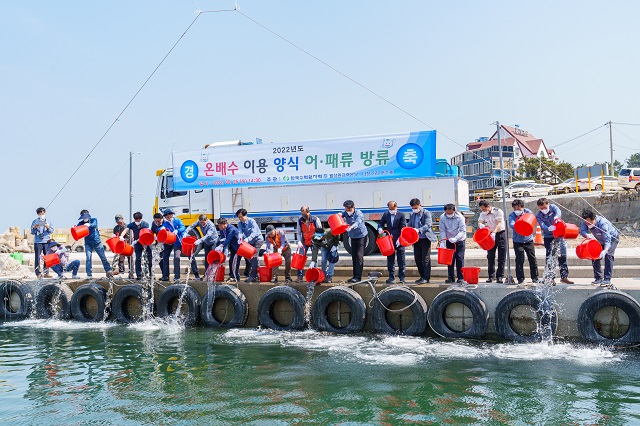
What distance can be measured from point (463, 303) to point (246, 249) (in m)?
4.73

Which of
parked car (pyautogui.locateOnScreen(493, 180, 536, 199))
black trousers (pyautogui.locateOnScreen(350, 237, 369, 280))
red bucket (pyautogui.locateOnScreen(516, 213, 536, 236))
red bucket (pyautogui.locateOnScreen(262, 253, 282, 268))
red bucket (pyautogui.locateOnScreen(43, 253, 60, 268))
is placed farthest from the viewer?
parked car (pyautogui.locateOnScreen(493, 180, 536, 199))

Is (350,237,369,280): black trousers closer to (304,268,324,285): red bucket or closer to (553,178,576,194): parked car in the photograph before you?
(304,268,324,285): red bucket

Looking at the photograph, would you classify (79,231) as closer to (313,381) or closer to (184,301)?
(184,301)

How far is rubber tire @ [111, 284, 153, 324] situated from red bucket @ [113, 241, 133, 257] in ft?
2.68

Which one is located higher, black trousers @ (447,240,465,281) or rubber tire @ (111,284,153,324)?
black trousers @ (447,240,465,281)

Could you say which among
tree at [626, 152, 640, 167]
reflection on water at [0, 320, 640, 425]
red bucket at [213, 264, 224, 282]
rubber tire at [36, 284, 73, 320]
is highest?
tree at [626, 152, 640, 167]

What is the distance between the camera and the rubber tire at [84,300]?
14688mm

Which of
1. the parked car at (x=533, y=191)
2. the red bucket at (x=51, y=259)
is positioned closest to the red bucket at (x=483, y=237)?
the red bucket at (x=51, y=259)

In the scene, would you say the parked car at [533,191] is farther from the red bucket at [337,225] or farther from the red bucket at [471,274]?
the red bucket at [337,225]

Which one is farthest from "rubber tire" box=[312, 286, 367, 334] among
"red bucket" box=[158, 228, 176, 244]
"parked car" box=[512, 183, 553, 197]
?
"parked car" box=[512, 183, 553, 197]

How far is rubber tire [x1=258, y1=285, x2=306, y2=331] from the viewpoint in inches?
496

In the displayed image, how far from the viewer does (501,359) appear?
969cm

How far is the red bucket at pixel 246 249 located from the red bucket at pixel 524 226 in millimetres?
5535

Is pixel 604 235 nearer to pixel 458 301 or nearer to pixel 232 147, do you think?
pixel 458 301
